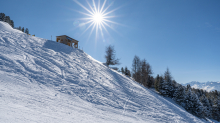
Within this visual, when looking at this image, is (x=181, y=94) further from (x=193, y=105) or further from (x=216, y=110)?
(x=216, y=110)

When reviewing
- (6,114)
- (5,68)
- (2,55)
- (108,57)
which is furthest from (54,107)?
(108,57)

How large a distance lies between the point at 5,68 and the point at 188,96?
34228 mm

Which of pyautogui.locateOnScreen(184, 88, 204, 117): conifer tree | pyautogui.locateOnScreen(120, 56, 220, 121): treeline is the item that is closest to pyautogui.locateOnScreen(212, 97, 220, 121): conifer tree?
pyautogui.locateOnScreen(120, 56, 220, 121): treeline

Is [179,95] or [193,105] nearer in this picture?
[193,105]

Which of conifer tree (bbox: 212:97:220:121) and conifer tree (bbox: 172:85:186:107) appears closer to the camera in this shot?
conifer tree (bbox: 172:85:186:107)

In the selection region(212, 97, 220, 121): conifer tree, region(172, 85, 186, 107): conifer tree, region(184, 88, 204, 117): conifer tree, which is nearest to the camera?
region(184, 88, 204, 117): conifer tree

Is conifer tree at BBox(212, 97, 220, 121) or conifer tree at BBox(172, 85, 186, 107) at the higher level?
conifer tree at BBox(172, 85, 186, 107)

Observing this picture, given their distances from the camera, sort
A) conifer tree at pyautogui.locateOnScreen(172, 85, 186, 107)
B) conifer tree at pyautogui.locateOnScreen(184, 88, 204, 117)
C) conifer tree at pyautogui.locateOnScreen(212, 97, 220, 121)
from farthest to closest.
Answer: conifer tree at pyautogui.locateOnScreen(212, 97, 220, 121), conifer tree at pyautogui.locateOnScreen(172, 85, 186, 107), conifer tree at pyautogui.locateOnScreen(184, 88, 204, 117)

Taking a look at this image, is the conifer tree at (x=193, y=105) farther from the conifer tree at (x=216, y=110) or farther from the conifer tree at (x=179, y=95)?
the conifer tree at (x=216, y=110)

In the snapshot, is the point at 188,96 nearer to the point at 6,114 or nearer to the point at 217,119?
the point at 217,119

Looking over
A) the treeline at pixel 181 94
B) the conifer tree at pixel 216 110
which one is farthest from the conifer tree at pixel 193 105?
the conifer tree at pixel 216 110

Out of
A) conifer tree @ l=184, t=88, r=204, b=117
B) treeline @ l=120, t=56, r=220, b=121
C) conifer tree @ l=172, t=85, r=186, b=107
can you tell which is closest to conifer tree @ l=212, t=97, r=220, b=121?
treeline @ l=120, t=56, r=220, b=121

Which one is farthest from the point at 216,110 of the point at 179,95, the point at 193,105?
the point at 193,105

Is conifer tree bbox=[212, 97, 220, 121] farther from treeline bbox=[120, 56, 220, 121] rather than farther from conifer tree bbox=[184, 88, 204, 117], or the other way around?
conifer tree bbox=[184, 88, 204, 117]
